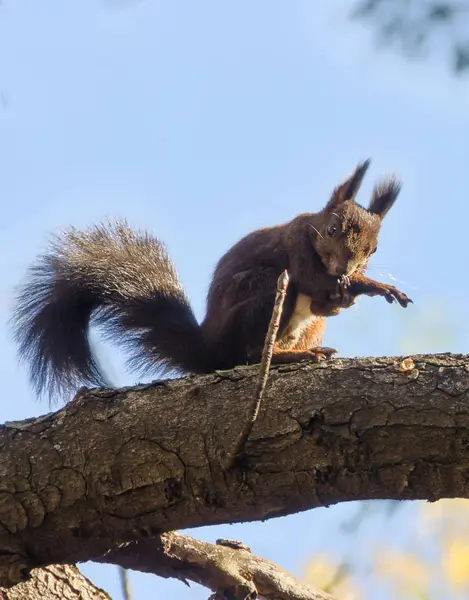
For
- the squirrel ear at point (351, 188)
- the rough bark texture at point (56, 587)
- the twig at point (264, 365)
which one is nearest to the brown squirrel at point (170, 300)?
the squirrel ear at point (351, 188)

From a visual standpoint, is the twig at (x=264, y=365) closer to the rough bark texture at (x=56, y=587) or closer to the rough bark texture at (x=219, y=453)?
A: the rough bark texture at (x=219, y=453)

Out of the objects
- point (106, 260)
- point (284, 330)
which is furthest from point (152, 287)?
point (284, 330)

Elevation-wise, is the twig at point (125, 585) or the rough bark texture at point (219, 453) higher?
the rough bark texture at point (219, 453)

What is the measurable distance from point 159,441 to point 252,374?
30 centimetres

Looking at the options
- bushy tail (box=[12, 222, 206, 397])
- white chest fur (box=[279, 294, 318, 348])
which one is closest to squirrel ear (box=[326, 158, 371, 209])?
white chest fur (box=[279, 294, 318, 348])

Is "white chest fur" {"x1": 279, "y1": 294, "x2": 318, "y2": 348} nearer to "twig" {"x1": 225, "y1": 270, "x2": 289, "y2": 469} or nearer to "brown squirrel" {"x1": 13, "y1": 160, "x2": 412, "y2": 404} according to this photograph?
"brown squirrel" {"x1": 13, "y1": 160, "x2": 412, "y2": 404}

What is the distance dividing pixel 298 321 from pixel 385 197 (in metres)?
0.92

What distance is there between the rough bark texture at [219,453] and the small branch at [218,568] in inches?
16.5

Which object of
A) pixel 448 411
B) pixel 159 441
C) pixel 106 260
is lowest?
pixel 159 441

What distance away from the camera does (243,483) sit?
6.32ft

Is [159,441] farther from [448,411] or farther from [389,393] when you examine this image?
[448,411]

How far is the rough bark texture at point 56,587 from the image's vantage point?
2.43 m

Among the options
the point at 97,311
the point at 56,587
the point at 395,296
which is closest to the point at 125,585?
the point at 56,587

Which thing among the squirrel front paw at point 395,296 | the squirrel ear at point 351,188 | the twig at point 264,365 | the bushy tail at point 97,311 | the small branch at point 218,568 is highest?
the squirrel ear at point 351,188
